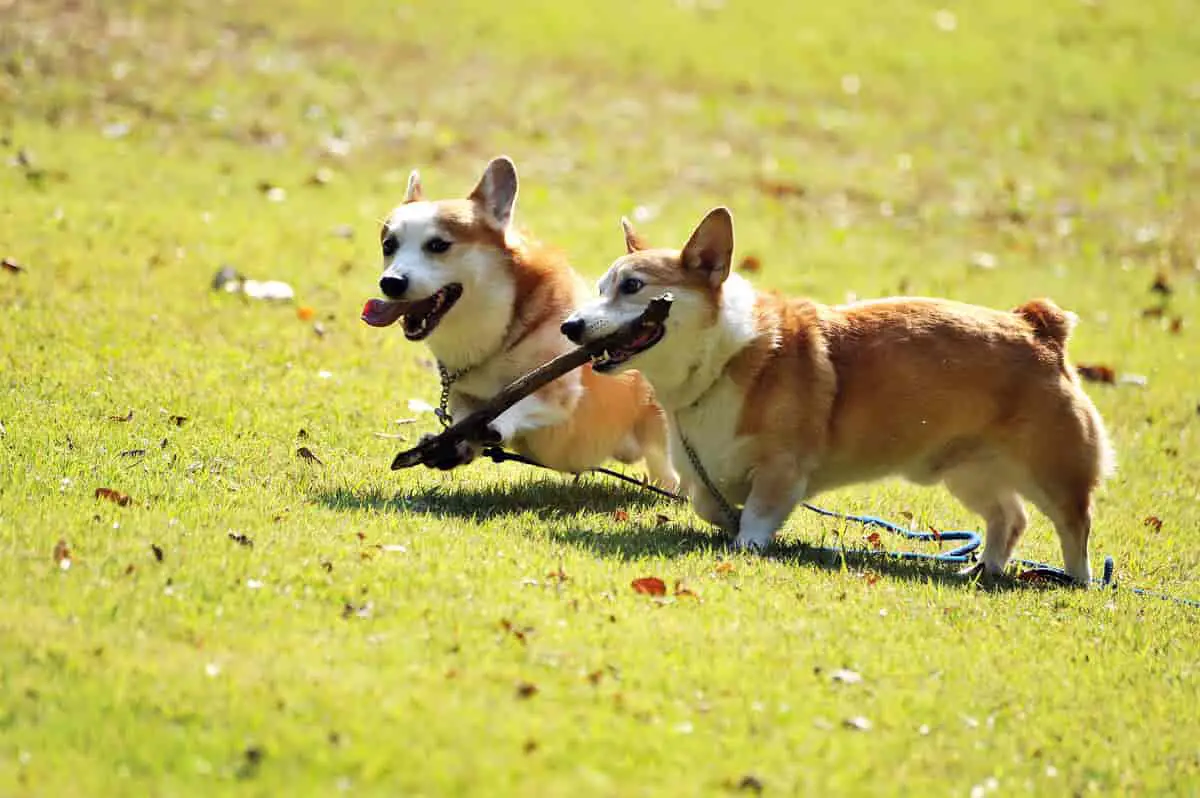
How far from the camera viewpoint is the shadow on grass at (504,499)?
6445mm

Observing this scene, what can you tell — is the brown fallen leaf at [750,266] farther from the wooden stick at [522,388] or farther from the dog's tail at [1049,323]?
the wooden stick at [522,388]

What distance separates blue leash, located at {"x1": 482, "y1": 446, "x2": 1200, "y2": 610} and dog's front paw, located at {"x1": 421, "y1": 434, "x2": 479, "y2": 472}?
0.18m

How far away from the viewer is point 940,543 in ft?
24.0

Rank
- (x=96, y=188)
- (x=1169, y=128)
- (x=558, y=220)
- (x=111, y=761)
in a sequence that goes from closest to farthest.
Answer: (x=111, y=761)
(x=96, y=188)
(x=558, y=220)
(x=1169, y=128)

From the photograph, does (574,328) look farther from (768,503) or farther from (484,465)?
(484,465)

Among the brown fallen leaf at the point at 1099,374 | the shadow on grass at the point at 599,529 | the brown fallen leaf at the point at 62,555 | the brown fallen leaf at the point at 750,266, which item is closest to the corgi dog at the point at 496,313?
the shadow on grass at the point at 599,529

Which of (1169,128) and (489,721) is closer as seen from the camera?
(489,721)

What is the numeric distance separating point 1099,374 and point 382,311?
5.83 metres

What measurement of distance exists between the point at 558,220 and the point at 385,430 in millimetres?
5680

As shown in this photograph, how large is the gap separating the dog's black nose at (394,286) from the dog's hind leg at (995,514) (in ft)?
8.34

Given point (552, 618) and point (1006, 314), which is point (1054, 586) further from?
point (552, 618)

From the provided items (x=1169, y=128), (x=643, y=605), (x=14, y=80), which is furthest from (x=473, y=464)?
(x=1169, y=128)

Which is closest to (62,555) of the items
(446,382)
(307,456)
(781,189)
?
(307,456)

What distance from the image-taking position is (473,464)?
25.4ft
